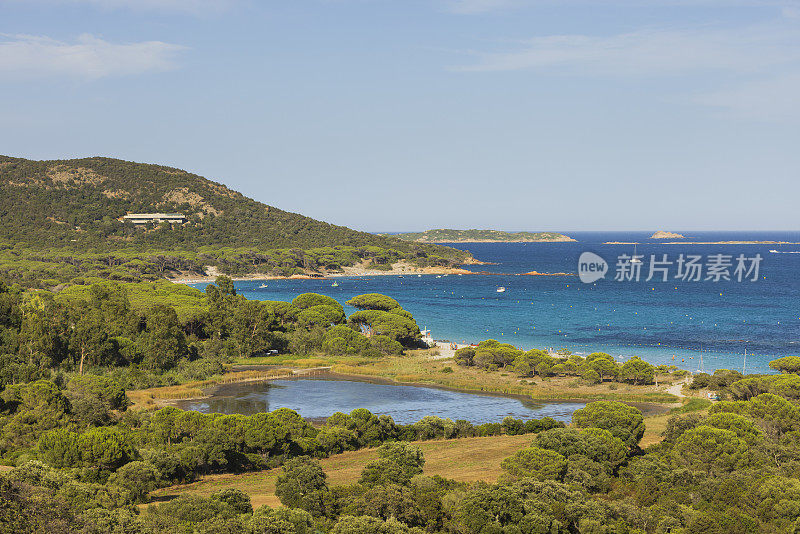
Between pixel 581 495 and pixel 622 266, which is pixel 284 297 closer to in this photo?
pixel 581 495

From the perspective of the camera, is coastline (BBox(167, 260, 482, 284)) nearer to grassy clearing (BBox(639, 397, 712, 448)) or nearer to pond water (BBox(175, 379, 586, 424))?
pond water (BBox(175, 379, 586, 424))

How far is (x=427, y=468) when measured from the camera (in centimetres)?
2745

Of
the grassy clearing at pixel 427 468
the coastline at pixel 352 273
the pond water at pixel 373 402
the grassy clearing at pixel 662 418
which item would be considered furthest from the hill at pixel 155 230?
the grassy clearing at pixel 662 418

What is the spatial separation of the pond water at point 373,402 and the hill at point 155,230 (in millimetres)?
73119

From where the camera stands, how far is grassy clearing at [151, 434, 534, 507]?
2450 cm

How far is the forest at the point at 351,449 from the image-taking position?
60.0 feet

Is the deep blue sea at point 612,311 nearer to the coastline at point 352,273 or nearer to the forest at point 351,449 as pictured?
the coastline at point 352,273

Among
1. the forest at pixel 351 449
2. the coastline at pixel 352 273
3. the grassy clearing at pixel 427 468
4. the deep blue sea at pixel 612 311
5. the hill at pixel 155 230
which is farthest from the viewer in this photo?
the coastline at pixel 352 273

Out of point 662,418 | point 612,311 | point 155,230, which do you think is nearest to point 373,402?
point 662,418

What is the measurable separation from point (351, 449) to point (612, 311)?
6960 cm

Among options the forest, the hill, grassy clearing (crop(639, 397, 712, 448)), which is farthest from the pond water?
the hill

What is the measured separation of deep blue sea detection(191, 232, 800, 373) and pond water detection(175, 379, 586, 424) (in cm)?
2003

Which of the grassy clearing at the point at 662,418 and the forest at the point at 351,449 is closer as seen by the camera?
the forest at the point at 351,449

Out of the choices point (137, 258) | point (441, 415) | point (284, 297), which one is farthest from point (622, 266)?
point (441, 415)
